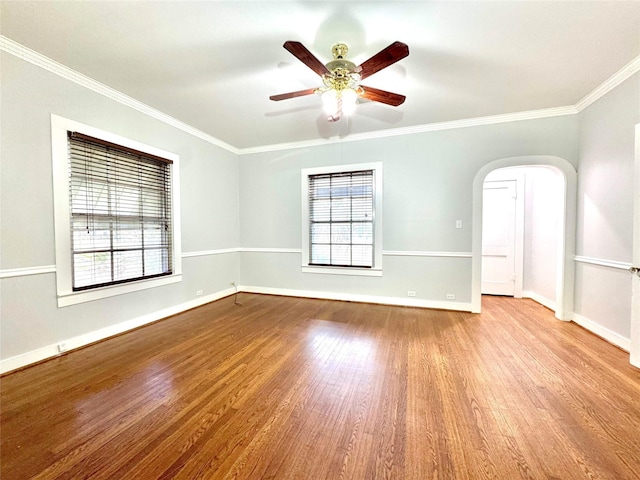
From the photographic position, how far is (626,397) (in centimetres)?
183

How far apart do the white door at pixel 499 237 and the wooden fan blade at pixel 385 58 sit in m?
3.75

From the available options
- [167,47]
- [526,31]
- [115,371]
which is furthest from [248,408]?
[526,31]

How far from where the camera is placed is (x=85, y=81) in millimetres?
2621

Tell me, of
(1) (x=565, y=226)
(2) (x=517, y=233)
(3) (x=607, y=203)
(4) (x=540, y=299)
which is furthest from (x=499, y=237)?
(3) (x=607, y=203)

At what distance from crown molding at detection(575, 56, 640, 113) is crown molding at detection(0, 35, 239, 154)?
5.03m

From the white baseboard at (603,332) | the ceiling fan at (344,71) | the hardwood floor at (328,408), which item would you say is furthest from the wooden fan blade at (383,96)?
the white baseboard at (603,332)

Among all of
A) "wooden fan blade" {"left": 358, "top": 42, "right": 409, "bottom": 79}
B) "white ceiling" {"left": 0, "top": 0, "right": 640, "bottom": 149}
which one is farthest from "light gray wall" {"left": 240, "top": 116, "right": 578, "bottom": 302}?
"wooden fan blade" {"left": 358, "top": 42, "right": 409, "bottom": 79}

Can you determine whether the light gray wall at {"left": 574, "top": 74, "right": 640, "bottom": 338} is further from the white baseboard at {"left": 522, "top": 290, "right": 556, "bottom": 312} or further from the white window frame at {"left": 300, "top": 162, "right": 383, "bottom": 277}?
the white window frame at {"left": 300, "top": 162, "right": 383, "bottom": 277}

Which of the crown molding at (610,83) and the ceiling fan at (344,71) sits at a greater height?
the crown molding at (610,83)

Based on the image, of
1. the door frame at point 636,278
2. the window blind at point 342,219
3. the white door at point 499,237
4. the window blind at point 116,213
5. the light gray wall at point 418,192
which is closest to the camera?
the door frame at point 636,278

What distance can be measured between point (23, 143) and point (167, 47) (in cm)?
152

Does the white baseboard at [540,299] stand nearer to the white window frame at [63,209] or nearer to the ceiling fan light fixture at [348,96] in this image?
the ceiling fan light fixture at [348,96]

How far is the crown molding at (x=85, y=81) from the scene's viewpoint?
215 centimetres

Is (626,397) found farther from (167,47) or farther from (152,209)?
(152,209)
